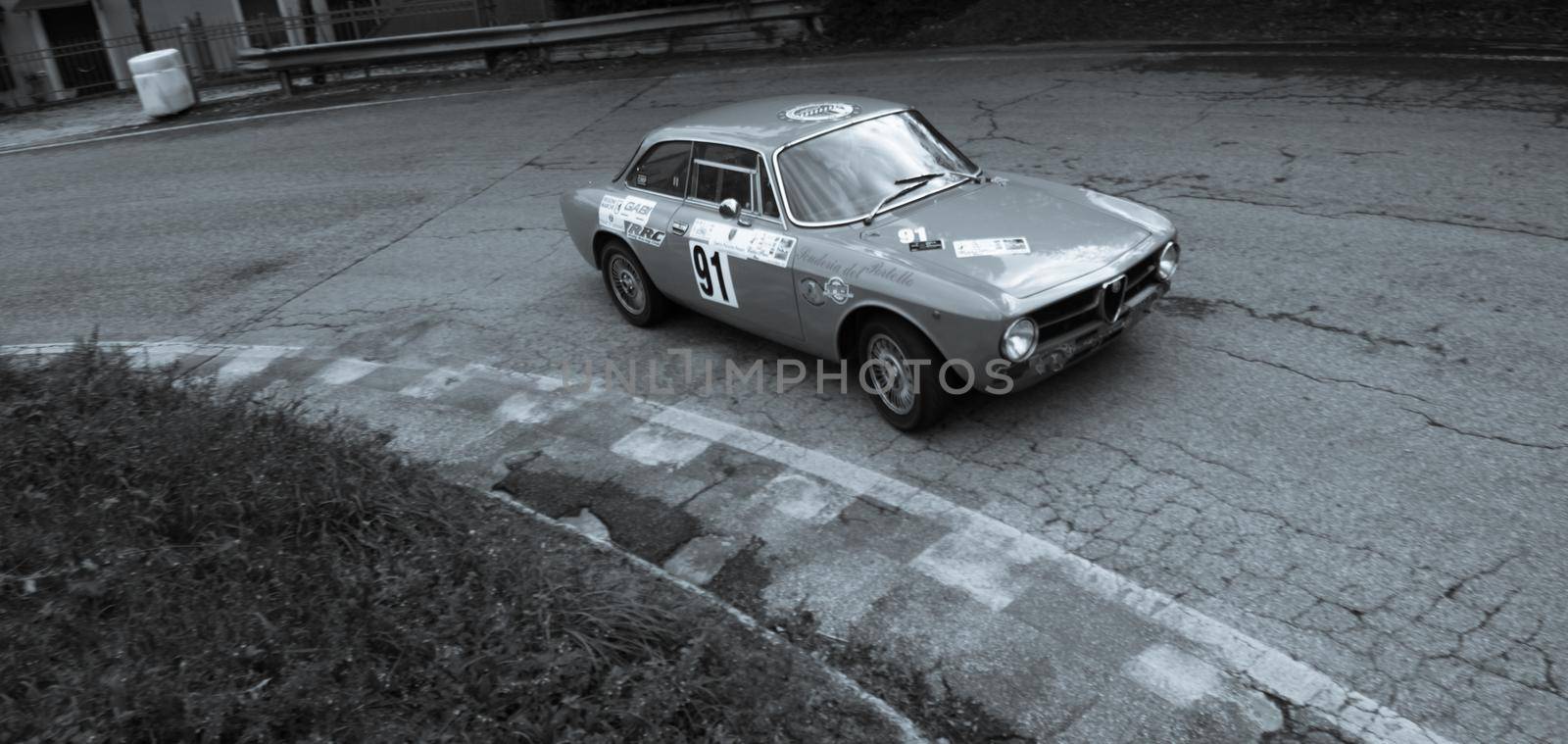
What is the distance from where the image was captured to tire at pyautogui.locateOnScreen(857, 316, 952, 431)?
552 centimetres

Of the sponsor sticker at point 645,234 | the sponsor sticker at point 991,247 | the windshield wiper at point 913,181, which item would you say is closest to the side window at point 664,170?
the sponsor sticker at point 645,234

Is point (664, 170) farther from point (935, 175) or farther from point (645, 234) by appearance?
point (935, 175)

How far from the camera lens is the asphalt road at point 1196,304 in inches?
173

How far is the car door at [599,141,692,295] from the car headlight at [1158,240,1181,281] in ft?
9.17

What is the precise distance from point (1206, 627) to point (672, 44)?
14970mm

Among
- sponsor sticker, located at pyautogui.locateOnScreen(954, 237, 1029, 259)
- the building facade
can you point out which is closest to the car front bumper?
sponsor sticker, located at pyautogui.locateOnScreen(954, 237, 1029, 259)

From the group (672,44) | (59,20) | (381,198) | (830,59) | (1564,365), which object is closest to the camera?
(1564,365)

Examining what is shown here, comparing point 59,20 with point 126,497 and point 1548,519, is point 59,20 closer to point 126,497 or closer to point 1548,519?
point 126,497

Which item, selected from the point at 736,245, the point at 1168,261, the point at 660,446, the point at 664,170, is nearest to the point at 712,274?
the point at 736,245

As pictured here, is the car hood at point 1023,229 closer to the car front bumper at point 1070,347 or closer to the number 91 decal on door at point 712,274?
the car front bumper at point 1070,347

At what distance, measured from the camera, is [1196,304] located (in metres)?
6.79

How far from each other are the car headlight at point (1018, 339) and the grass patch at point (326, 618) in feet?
6.05

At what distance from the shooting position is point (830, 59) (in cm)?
1552

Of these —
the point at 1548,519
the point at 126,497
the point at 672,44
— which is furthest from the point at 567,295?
the point at 672,44
